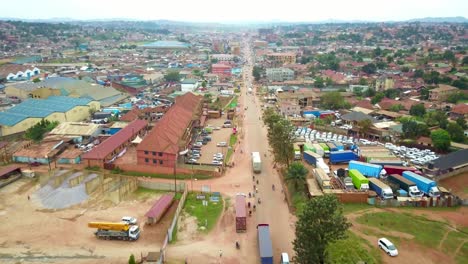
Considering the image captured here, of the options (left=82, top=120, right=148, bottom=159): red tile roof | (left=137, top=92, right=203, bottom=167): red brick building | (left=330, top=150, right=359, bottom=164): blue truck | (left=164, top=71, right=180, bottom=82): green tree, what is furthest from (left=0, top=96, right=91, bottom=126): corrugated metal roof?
(left=330, top=150, right=359, bottom=164): blue truck

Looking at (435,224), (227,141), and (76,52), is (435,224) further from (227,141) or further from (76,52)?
→ (76,52)

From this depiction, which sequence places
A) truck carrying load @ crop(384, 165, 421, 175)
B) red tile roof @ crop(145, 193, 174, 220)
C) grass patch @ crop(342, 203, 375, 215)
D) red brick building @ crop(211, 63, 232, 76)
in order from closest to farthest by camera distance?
red tile roof @ crop(145, 193, 174, 220) → grass patch @ crop(342, 203, 375, 215) → truck carrying load @ crop(384, 165, 421, 175) → red brick building @ crop(211, 63, 232, 76)

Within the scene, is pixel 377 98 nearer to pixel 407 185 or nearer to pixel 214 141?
pixel 214 141

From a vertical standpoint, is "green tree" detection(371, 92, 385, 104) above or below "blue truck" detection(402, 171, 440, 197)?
above

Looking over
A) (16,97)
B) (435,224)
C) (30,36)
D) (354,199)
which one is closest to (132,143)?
(354,199)

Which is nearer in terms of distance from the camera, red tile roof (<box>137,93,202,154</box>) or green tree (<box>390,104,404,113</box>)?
red tile roof (<box>137,93,202,154</box>)

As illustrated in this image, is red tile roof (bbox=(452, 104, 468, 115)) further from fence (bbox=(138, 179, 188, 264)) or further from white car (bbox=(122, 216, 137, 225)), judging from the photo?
white car (bbox=(122, 216, 137, 225))

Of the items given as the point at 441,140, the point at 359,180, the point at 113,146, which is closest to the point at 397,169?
the point at 359,180

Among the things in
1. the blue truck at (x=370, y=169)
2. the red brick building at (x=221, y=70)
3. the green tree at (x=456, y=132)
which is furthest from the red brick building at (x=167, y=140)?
the red brick building at (x=221, y=70)
